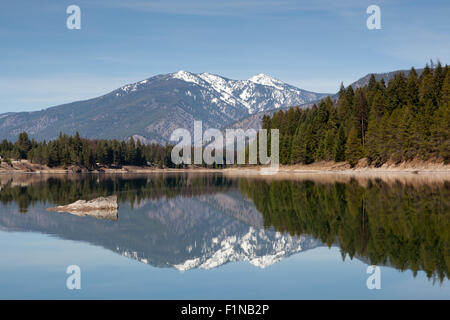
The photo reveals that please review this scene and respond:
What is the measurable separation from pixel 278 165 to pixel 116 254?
143 meters

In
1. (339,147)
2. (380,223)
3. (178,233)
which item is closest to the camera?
(380,223)

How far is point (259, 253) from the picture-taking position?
27453 mm

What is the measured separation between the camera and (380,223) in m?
33.4

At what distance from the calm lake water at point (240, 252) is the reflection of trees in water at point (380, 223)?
0.28ft

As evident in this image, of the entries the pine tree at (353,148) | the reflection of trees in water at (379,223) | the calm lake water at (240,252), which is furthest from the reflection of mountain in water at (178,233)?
the pine tree at (353,148)

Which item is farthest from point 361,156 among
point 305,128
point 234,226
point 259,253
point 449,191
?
point 259,253

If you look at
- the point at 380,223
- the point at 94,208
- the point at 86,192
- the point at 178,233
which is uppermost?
the point at 380,223

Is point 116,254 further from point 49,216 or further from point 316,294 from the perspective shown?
point 49,216

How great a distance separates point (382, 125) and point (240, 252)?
97304mm

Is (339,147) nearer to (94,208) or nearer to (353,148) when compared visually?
(353,148)

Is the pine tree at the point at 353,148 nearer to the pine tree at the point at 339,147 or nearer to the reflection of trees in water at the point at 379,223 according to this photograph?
the pine tree at the point at 339,147

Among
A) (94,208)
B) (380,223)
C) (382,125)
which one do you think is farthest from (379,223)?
(382,125)

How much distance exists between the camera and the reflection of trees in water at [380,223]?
77.5 feet

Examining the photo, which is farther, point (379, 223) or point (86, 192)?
point (86, 192)
